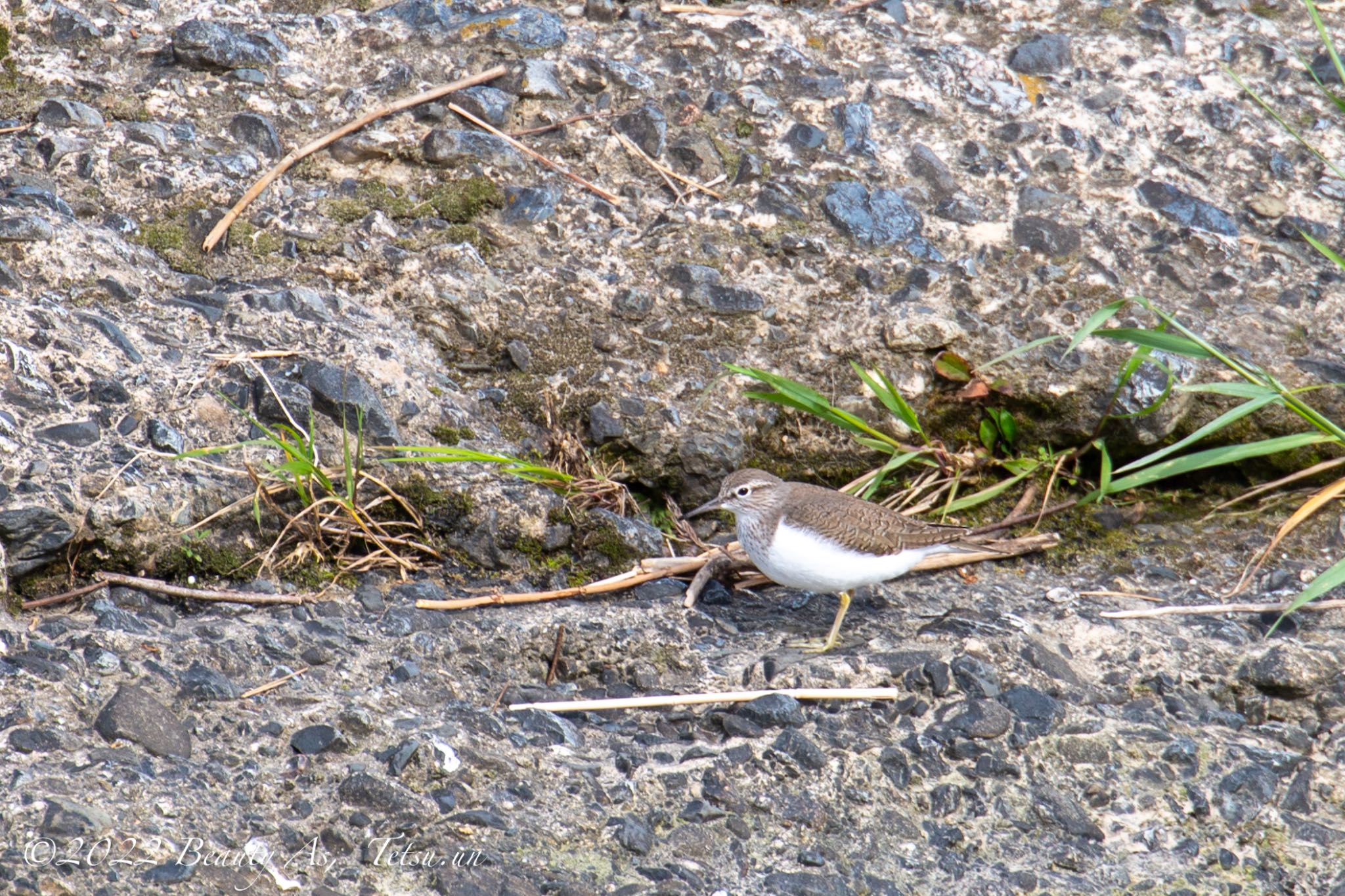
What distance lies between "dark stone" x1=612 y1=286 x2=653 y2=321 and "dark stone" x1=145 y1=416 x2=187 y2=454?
207 centimetres

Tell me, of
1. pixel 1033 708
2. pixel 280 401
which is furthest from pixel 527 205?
→ pixel 1033 708

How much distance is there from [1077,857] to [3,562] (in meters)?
3.84

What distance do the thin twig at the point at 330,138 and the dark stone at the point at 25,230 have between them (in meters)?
0.65

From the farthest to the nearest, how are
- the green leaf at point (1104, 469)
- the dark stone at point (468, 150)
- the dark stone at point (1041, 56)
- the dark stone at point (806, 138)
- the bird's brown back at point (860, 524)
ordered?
the dark stone at point (1041, 56), the dark stone at point (806, 138), the dark stone at point (468, 150), the green leaf at point (1104, 469), the bird's brown back at point (860, 524)

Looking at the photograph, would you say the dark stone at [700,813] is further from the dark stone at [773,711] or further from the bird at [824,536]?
the bird at [824,536]

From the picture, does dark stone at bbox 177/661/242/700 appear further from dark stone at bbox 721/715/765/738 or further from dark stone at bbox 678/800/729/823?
→ dark stone at bbox 721/715/765/738

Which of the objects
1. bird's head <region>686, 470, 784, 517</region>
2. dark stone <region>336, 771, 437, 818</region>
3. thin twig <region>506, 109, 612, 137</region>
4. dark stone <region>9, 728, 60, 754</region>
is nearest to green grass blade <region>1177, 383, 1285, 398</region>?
bird's head <region>686, 470, 784, 517</region>

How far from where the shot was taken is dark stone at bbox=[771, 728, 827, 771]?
12.7 ft

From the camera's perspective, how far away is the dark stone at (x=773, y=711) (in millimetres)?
4062

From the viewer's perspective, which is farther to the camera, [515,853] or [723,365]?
[723,365]

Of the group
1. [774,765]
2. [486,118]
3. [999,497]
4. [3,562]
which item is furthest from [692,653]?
[486,118]

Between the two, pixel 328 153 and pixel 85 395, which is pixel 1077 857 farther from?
pixel 328 153

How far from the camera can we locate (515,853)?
11.2 feet

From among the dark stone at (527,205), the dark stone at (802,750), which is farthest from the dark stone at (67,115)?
the dark stone at (802,750)
